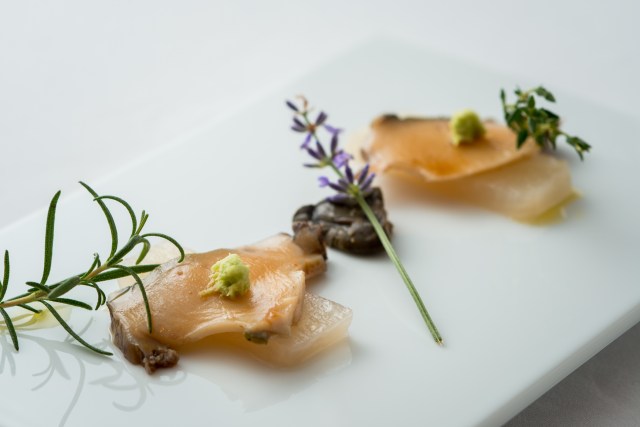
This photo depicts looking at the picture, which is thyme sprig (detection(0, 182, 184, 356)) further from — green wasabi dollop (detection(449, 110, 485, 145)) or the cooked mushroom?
green wasabi dollop (detection(449, 110, 485, 145))

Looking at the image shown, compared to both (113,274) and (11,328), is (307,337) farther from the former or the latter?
(11,328)

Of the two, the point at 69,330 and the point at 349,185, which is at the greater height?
the point at 69,330

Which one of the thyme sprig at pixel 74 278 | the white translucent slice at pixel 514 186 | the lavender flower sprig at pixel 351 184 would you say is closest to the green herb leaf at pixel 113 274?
the thyme sprig at pixel 74 278

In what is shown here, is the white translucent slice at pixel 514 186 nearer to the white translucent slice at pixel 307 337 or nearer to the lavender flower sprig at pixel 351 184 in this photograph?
the lavender flower sprig at pixel 351 184

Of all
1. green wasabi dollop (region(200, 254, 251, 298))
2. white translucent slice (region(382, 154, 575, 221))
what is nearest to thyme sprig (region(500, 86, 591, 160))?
white translucent slice (region(382, 154, 575, 221))

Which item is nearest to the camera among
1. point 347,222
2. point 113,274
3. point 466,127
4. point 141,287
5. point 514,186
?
point 141,287

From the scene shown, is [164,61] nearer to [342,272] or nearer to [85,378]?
[342,272]

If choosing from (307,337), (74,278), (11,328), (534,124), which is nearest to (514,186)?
(534,124)
